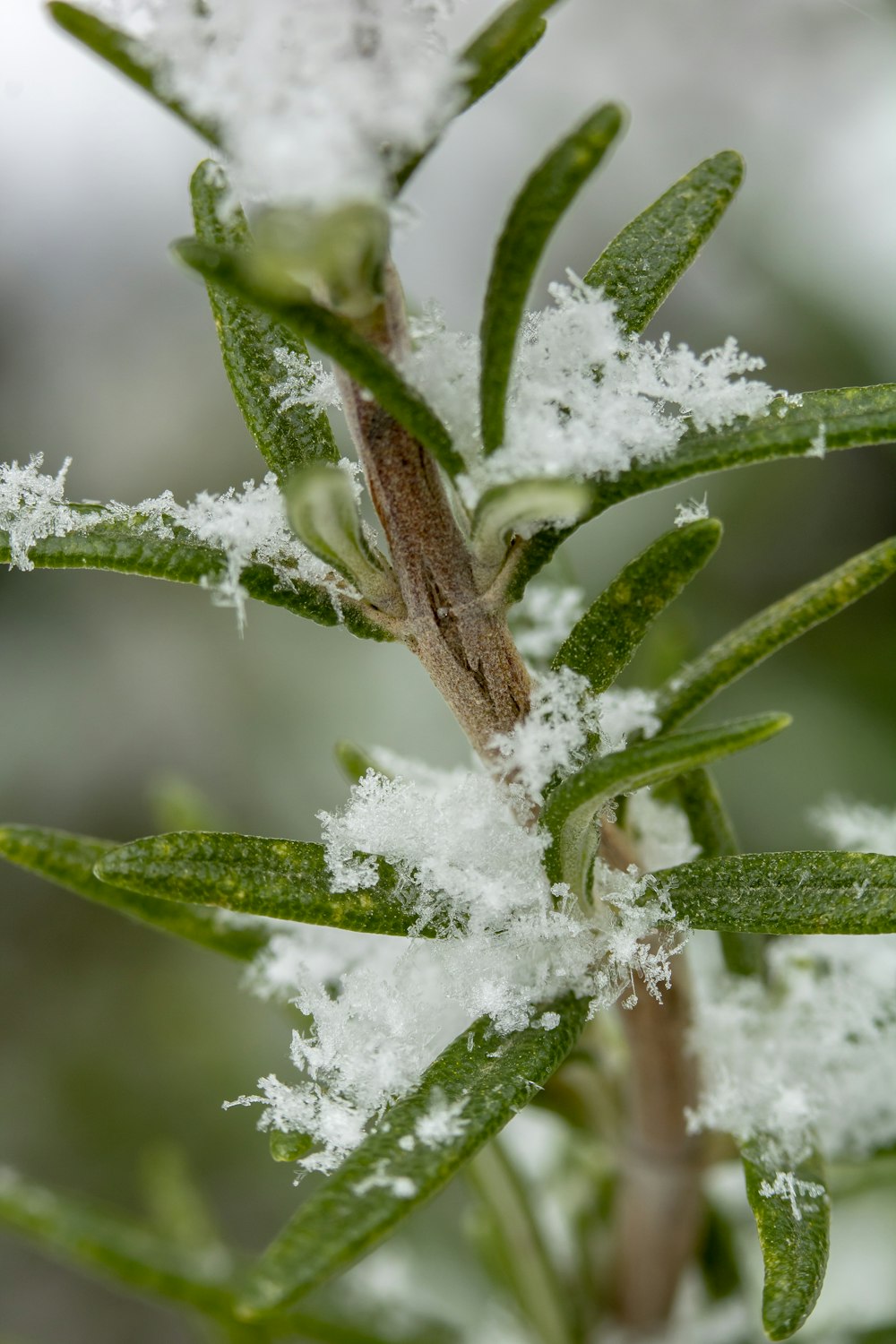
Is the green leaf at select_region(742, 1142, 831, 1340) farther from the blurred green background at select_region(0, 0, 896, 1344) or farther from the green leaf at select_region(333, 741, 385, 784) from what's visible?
the blurred green background at select_region(0, 0, 896, 1344)

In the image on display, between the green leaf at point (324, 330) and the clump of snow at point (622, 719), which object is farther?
the clump of snow at point (622, 719)

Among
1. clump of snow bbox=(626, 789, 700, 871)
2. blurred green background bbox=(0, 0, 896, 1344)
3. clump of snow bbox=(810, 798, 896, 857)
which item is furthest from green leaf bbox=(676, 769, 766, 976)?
blurred green background bbox=(0, 0, 896, 1344)

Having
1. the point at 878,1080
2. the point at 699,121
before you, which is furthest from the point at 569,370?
the point at 699,121

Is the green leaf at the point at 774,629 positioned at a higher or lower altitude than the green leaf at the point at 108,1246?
higher

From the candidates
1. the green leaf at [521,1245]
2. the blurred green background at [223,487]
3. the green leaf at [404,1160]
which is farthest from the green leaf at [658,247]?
the blurred green background at [223,487]

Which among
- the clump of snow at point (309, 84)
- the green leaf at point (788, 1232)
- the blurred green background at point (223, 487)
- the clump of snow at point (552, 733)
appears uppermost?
the blurred green background at point (223, 487)

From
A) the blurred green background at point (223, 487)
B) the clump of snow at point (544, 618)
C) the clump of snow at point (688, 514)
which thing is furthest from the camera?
the blurred green background at point (223, 487)

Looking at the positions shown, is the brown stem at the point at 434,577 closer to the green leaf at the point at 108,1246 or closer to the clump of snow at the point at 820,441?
the clump of snow at the point at 820,441
